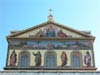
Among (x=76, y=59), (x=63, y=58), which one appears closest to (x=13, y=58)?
(x=63, y=58)

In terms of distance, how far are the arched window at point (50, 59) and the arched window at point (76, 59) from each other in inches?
60.3

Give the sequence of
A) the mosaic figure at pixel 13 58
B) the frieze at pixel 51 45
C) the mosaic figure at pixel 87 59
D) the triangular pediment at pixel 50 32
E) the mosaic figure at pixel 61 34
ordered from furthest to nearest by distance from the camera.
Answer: the mosaic figure at pixel 61 34
the triangular pediment at pixel 50 32
the frieze at pixel 51 45
the mosaic figure at pixel 87 59
the mosaic figure at pixel 13 58

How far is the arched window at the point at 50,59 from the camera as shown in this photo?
25281 mm

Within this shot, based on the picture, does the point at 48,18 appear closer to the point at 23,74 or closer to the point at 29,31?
the point at 29,31

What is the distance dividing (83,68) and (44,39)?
4.33 meters

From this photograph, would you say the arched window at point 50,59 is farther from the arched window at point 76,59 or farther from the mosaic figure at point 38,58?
the arched window at point 76,59

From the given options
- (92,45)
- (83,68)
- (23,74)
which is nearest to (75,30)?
(92,45)

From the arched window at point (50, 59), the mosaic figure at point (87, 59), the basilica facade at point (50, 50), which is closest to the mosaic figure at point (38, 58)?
the basilica facade at point (50, 50)

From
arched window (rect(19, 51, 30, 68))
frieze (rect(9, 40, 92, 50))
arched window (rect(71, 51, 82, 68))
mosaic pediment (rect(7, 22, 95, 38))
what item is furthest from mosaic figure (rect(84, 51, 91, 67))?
arched window (rect(19, 51, 30, 68))

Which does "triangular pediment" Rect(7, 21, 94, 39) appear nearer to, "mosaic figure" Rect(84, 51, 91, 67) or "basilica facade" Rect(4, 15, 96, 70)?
"basilica facade" Rect(4, 15, 96, 70)

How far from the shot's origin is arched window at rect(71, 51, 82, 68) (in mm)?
25266

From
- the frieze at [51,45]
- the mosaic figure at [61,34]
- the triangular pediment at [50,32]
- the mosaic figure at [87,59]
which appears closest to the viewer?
the mosaic figure at [87,59]

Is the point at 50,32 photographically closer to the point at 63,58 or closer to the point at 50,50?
the point at 50,50

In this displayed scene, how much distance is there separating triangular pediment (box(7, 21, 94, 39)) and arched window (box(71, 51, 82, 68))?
166 cm
